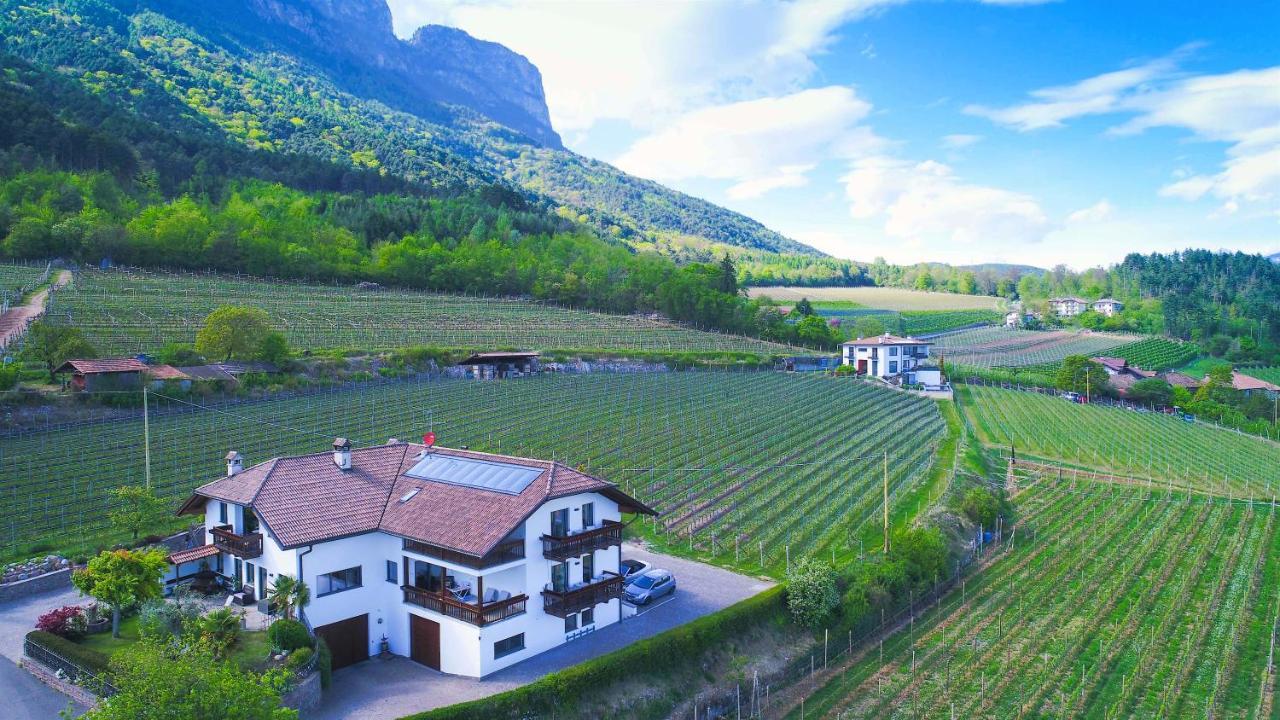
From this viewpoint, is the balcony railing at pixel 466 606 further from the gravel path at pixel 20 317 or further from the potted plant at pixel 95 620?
the gravel path at pixel 20 317

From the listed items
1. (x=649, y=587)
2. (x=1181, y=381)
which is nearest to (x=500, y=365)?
(x=649, y=587)

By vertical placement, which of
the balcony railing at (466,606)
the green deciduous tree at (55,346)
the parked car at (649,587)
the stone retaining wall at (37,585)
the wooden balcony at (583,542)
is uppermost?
the green deciduous tree at (55,346)

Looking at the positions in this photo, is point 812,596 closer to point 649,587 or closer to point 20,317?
point 649,587

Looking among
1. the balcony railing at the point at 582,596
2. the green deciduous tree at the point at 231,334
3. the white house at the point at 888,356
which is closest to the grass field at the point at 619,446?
the green deciduous tree at the point at 231,334

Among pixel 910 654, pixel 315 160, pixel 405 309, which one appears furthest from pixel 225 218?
pixel 910 654

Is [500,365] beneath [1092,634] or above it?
above
